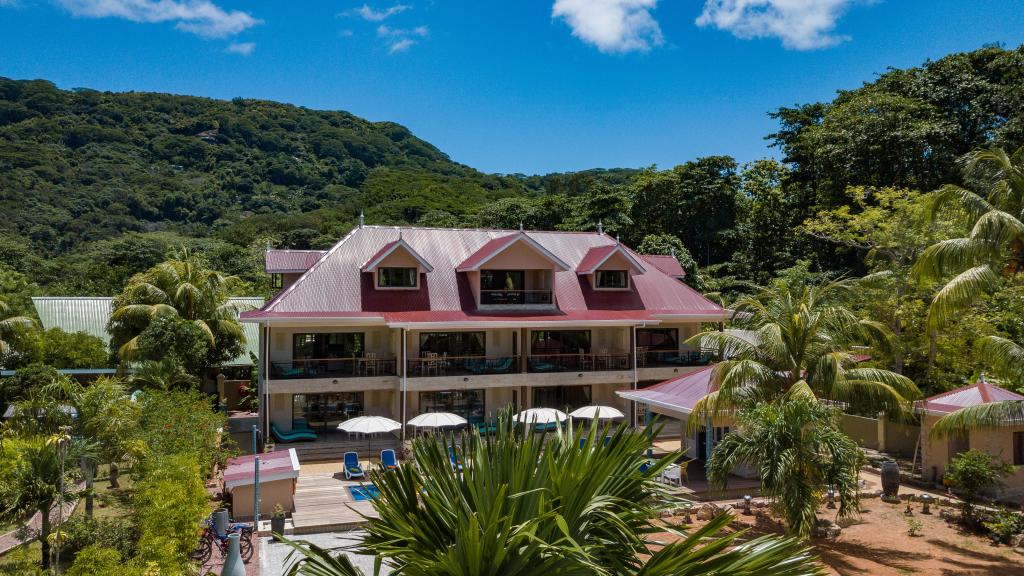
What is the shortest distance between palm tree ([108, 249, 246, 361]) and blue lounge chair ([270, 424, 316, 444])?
6567 millimetres

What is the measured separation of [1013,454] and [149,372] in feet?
91.7

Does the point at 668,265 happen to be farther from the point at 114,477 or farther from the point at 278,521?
the point at 114,477

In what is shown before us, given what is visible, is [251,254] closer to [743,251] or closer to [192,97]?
[743,251]

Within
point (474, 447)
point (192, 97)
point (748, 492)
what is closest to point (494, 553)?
point (474, 447)

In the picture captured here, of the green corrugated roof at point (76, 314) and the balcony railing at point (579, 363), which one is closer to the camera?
the balcony railing at point (579, 363)

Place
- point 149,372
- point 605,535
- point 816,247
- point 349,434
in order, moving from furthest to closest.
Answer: point 816,247
point 349,434
point 149,372
point 605,535

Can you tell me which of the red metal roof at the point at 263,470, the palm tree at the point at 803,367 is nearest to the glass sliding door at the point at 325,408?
the red metal roof at the point at 263,470

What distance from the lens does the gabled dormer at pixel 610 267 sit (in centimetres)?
3250

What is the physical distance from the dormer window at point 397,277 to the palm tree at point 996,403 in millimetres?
18880

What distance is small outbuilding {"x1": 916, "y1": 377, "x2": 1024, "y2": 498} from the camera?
72.5 ft

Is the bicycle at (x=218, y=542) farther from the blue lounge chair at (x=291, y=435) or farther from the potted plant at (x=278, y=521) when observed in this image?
the blue lounge chair at (x=291, y=435)

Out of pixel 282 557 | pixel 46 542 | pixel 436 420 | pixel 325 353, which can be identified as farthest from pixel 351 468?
pixel 46 542

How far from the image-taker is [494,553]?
5.78 m

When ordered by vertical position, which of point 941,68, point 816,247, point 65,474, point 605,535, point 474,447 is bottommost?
point 65,474
